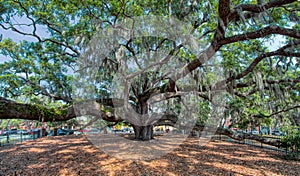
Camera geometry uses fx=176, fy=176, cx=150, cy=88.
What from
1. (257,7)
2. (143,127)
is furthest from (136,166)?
(257,7)

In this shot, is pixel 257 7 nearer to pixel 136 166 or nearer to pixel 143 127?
pixel 136 166

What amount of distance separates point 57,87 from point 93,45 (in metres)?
3.51

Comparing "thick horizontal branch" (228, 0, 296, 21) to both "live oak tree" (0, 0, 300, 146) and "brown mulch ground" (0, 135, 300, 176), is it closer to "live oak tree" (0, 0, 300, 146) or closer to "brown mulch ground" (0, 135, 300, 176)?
"live oak tree" (0, 0, 300, 146)

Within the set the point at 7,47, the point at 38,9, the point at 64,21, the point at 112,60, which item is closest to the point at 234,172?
the point at 112,60

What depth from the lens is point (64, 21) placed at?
6.96 meters

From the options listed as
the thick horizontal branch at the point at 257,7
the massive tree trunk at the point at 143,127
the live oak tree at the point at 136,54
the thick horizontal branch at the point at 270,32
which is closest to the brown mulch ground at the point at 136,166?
the live oak tree at the point at 136,54

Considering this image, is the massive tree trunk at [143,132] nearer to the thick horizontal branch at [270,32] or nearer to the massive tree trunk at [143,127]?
the massive tree trunk at [143,127]

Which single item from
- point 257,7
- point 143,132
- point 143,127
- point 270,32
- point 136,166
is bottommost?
point 136,166

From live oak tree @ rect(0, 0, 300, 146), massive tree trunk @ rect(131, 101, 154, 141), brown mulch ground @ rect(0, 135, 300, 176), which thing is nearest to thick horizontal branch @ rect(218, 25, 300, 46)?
live oak tree @ rect(0, 0, 300, 146)

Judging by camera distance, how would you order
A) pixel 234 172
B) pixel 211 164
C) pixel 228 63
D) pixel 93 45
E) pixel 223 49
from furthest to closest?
pixel 223 49, pixel 228 63, pixel 93 45, pixel 211 164, pixel 234 172

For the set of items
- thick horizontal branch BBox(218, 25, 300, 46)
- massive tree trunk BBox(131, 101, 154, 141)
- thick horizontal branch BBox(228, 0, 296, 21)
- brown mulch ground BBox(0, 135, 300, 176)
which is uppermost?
thick horizontal branch BBox(228, 0, 296, 21)

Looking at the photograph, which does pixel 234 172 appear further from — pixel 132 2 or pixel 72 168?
pixel 132 2

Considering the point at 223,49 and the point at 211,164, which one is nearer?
the point at 211,164

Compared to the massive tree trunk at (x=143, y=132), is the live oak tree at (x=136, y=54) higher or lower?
higher
